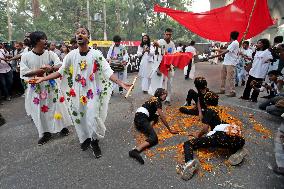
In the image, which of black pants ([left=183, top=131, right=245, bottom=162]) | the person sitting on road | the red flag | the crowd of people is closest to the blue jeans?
the crowd of people

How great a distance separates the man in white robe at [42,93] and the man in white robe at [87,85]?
2.20ft

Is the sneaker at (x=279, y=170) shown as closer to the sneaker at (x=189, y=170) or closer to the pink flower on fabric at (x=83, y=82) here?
the sneaker at (x=189, y=170)

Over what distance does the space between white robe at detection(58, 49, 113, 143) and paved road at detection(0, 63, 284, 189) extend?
20.0 inches

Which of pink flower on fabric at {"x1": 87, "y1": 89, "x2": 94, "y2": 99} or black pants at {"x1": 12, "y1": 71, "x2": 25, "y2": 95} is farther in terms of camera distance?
black pants at {"x1": 12, "y1": 71, "x2": 25, "y2": 95}

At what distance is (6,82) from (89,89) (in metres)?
5.82

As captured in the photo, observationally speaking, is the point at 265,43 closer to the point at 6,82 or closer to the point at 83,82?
the point at 83,82

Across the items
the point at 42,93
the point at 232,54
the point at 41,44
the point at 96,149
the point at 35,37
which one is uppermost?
the point at 35,37

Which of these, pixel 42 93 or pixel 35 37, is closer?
pixel 35 37

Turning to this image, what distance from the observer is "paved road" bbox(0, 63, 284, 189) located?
381 centimetres

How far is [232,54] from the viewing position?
8398 millimetres

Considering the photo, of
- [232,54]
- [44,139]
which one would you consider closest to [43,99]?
[44,139]

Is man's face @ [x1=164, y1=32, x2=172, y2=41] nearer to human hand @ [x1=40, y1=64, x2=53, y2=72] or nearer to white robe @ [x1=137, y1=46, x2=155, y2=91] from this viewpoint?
white robe @ [x1=137, y1=46, x2=155, y2=91]

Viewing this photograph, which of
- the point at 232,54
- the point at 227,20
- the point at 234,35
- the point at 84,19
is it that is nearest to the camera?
the point at 234,35

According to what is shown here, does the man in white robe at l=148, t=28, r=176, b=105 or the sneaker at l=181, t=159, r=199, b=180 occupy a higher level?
the man in white robe at l=148, t=28, r=176, b=105
